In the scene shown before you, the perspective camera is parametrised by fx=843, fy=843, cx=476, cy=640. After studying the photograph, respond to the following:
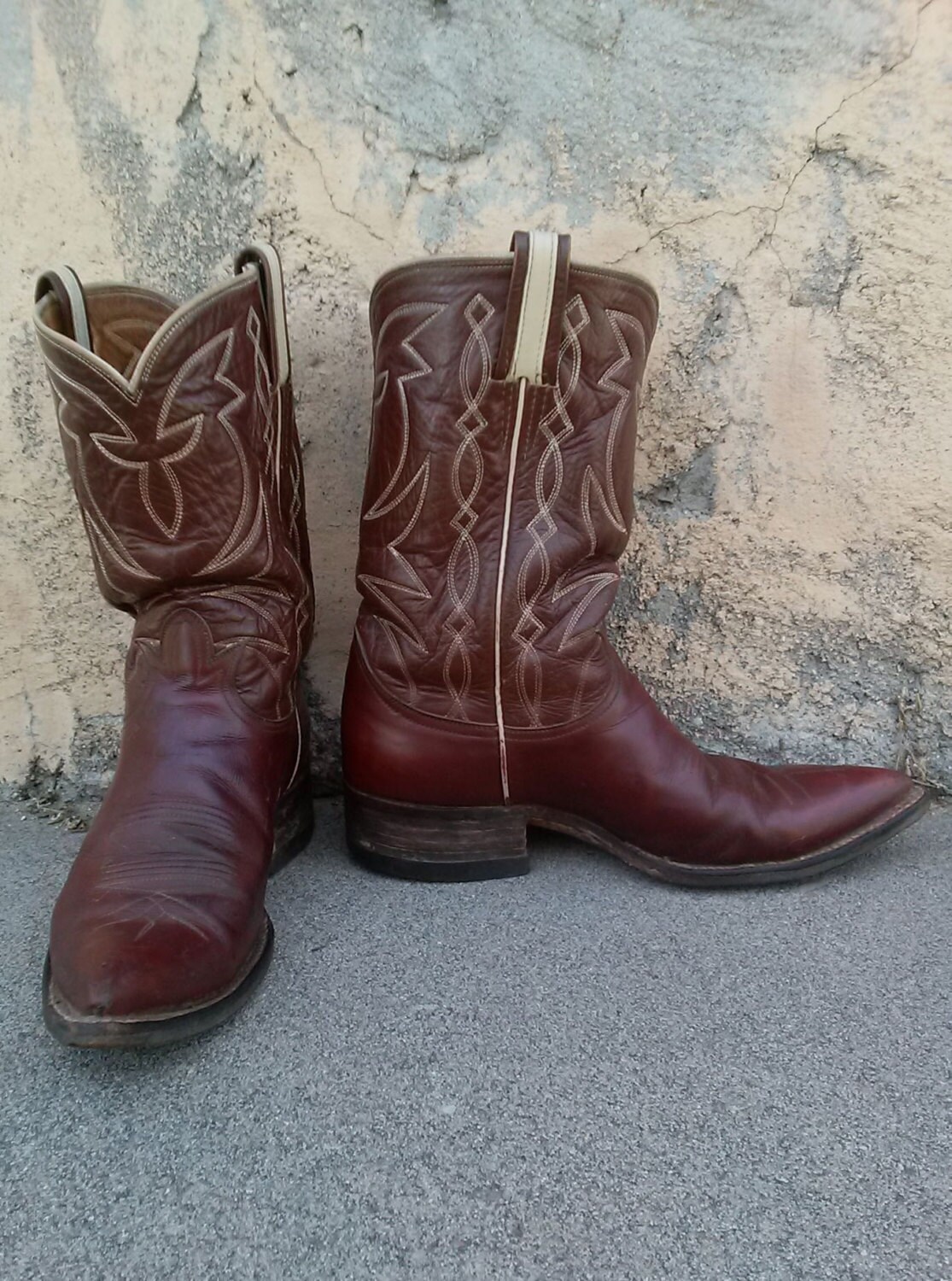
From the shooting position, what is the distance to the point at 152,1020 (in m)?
0.69

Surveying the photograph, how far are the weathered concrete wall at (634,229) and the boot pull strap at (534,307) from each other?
1.11 feet

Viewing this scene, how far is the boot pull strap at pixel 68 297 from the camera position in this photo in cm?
85

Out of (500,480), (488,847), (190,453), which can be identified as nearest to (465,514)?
(500,480)

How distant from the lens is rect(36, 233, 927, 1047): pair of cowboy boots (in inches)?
32.8

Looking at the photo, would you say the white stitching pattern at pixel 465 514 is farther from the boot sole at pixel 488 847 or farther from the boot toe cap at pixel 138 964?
the boot toe cap at pixel 138 964

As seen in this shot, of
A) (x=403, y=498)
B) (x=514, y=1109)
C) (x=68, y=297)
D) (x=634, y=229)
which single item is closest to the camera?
(x=514, y=1109)

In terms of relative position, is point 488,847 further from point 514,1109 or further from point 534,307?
point 534,307

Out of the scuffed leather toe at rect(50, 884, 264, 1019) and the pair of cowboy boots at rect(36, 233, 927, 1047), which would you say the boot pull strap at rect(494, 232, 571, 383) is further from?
the scuffed leather toe at rect(50, 884, 264, 1019)

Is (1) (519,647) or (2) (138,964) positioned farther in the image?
(1) (519,647)

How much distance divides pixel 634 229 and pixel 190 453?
0.69 m

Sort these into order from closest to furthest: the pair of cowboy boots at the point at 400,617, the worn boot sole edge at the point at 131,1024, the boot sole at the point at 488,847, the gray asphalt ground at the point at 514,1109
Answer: the gray asphalt ground at the point at 514,1109
the worn boot sole edge at the point at 131,1024
the pair of cowboy boots at the point at 400,617
the boot sole at the point at 488,847

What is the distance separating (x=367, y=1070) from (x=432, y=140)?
111cm

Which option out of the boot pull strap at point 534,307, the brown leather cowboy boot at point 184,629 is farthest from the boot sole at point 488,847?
the boot pull strap at point 534,307

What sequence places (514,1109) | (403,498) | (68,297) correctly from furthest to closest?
(403,498) < (68,297) < (514,1109)
